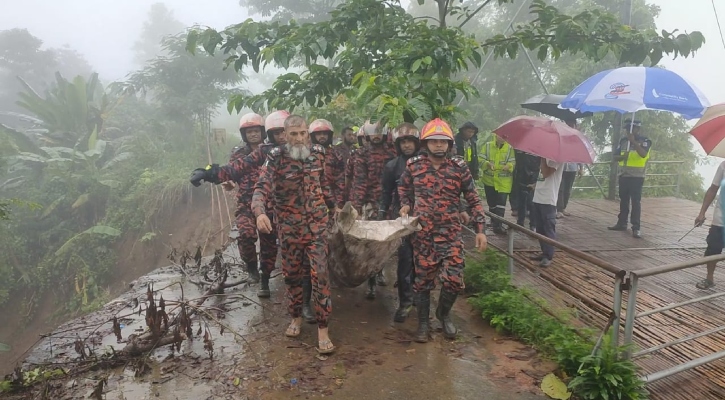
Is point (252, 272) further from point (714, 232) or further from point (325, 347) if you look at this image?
point (714, 232)

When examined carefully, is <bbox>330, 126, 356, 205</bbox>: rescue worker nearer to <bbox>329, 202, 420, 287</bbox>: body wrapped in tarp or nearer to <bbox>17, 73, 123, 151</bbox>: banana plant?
<bbox>329, 202, 420, 287</bbox>: body wrapped in tarp

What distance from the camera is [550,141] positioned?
5.32m

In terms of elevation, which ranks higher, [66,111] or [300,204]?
[66,111]

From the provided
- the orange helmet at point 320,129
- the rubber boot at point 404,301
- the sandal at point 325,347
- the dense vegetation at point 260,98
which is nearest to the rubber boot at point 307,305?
the sandal at point 325,347

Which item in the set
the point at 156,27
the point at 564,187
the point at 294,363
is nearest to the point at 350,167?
the point at 294,363

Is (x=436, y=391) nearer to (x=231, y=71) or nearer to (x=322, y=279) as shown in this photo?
(x=322, y=279)

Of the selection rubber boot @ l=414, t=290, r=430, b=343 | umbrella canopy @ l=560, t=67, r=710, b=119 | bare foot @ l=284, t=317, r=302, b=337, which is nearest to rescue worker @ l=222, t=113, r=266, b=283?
bare foot @ l=284, t=317, r=302, b=337

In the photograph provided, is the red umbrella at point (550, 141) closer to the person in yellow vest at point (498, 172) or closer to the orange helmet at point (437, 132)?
the person in yellow vest at point (498, 172)

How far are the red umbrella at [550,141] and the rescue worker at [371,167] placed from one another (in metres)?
1.54

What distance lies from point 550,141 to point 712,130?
4.86 feet

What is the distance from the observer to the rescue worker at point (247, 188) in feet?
17.5

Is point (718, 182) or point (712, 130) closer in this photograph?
point (712, 130)

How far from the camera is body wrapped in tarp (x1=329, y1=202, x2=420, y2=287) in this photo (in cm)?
410

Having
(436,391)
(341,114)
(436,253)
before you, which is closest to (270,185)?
(436,253)
